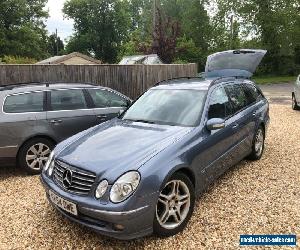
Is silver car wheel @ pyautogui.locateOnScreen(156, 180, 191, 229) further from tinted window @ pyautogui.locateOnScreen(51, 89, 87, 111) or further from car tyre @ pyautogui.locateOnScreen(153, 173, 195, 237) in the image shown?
tinted window @ pyautogui.locateOnScreen(51, 89, 87, 111)

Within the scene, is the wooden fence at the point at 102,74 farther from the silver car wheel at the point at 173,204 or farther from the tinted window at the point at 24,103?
the silver car wheel at the point at 173,204

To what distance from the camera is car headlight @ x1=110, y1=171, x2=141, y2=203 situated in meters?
3.36

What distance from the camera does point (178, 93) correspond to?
5.14 m

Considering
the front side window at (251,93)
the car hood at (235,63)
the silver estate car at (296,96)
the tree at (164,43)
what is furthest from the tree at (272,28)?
the front side window at (251,93)

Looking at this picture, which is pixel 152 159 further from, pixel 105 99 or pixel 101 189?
pixel 105 99

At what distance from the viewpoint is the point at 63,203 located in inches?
144

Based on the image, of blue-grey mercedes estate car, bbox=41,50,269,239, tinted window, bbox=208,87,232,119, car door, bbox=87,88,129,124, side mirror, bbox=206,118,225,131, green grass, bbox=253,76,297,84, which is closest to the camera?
blue-grey mercedes estate car, bbox=41,50,269,239

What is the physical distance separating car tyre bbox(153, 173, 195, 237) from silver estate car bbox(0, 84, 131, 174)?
219 cm

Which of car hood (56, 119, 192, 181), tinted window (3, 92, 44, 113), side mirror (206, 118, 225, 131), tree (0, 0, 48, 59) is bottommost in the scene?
car hood (56, 119, 192, 181)

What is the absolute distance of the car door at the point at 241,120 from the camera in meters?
5.41

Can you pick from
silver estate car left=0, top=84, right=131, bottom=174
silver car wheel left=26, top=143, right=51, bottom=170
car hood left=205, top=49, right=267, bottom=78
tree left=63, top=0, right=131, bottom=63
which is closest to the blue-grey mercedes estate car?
silver estate car left=0, top=84, right=131, bottom=174

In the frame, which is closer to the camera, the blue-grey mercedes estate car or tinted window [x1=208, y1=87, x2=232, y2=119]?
the blue-grey mercedes estate car

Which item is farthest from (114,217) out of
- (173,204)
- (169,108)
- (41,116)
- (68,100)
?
(68,100)

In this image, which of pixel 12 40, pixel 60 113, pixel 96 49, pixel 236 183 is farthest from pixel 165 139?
pixel 96 49
